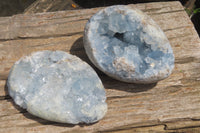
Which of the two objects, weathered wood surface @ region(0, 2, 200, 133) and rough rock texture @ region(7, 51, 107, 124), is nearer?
rough rock texture @ region(7, 51, 107, 124)

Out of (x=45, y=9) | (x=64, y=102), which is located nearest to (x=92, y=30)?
(x=64, y=102)

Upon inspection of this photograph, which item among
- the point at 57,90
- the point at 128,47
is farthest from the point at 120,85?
the point at 57,90

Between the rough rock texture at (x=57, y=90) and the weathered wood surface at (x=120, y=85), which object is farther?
the weathered wood surface at (x=120, y=85)
